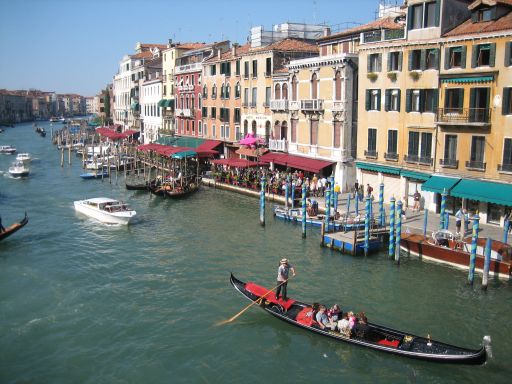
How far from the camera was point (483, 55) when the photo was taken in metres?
25.0

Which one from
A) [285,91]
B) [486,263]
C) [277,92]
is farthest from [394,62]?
[486,263]

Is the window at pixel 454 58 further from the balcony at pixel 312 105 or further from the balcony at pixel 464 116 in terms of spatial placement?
the balcony at pixel 312 105

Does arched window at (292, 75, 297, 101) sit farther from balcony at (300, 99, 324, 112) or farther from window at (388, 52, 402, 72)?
window at (388, 52, 402, 72)

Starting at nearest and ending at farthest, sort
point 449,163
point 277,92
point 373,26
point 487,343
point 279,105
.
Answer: point 487,343 → point 449,163 → point 373,26 → point 279,105 → point 277,92

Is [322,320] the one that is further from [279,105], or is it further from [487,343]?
[279,105]

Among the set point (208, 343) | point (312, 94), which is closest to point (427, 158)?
point (312, 94)

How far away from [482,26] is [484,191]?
8.00m

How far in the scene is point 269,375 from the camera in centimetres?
1436

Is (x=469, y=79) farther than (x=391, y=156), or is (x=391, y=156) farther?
(x=391, y=156)

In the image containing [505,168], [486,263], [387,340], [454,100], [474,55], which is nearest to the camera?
[387,340]

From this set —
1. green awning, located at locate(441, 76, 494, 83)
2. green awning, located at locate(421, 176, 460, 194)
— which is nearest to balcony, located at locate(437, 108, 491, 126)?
green awning, located at locate(441, 76, 494, 83)

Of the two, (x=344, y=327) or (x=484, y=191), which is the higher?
(x=484, y=191)

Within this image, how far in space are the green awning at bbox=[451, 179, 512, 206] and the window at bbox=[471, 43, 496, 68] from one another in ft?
18.1

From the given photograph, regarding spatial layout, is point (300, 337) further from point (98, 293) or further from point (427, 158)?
point (427, 158)
